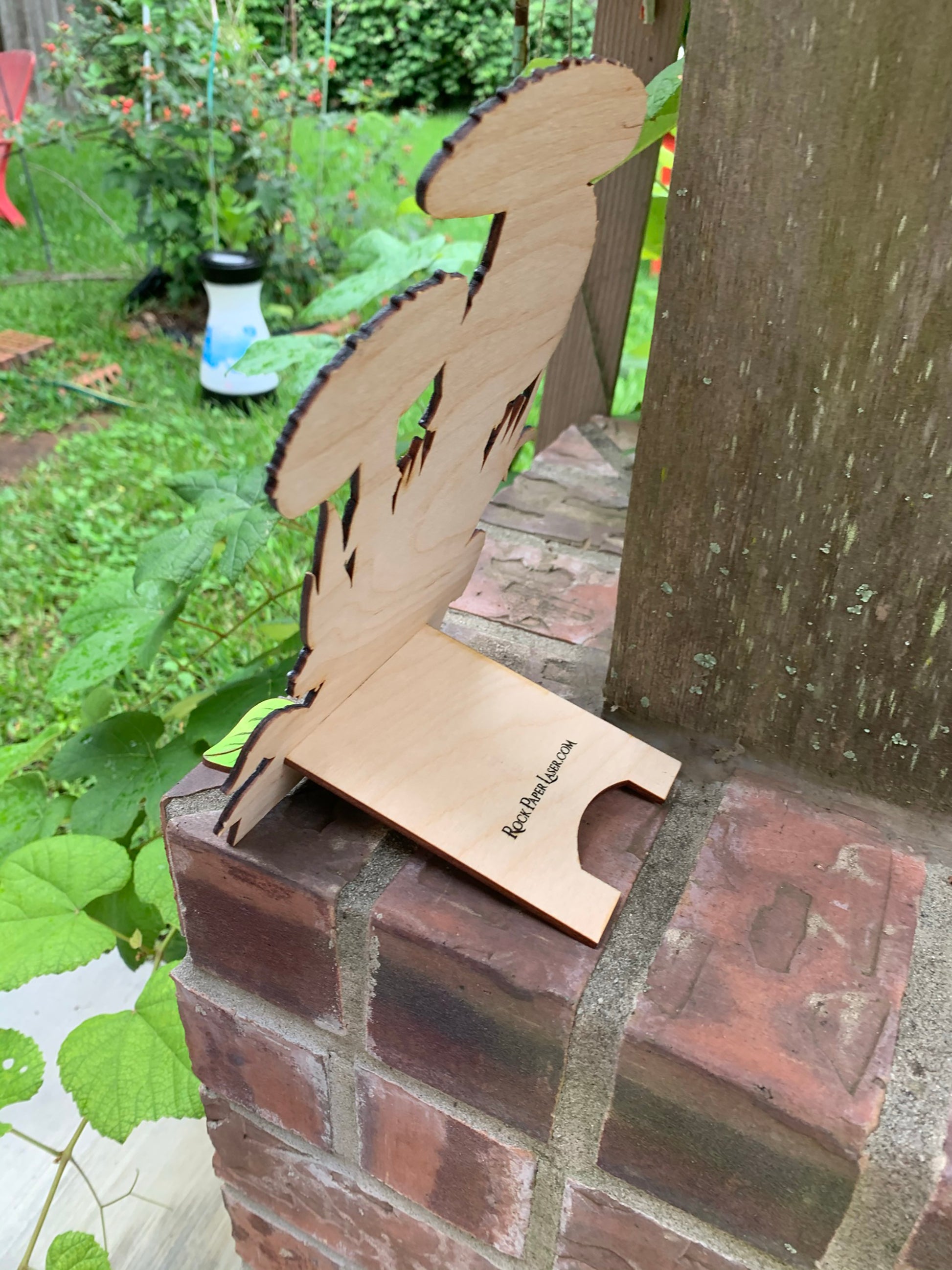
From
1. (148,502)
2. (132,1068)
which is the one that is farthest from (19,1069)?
(148,502)

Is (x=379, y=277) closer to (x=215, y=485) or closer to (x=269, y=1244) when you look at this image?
(x=215, y=485)

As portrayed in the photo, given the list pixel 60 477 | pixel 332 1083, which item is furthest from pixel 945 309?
pixel 60 477

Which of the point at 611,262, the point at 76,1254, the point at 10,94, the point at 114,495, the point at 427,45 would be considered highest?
the point at 427,45

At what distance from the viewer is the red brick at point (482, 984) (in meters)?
0.55

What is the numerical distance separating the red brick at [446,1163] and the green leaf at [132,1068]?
0.58ft

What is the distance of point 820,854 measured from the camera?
0.61 meters

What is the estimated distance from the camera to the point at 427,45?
10.8 meters

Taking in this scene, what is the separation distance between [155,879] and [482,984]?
0.51 metres

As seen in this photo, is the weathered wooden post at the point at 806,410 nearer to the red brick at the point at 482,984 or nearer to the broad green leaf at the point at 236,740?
the red brick at the point at 482,984

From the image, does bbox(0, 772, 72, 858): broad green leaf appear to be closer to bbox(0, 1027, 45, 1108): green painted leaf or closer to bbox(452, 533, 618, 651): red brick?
bbox(0, 1027, 45, 1108): green painted leaf

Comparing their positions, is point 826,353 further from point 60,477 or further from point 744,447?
point 60,477

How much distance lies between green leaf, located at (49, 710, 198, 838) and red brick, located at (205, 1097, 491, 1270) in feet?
1.23

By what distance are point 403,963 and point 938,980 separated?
312 mm

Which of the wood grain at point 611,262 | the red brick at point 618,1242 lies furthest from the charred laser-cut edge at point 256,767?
the wood grain at point 611,262
